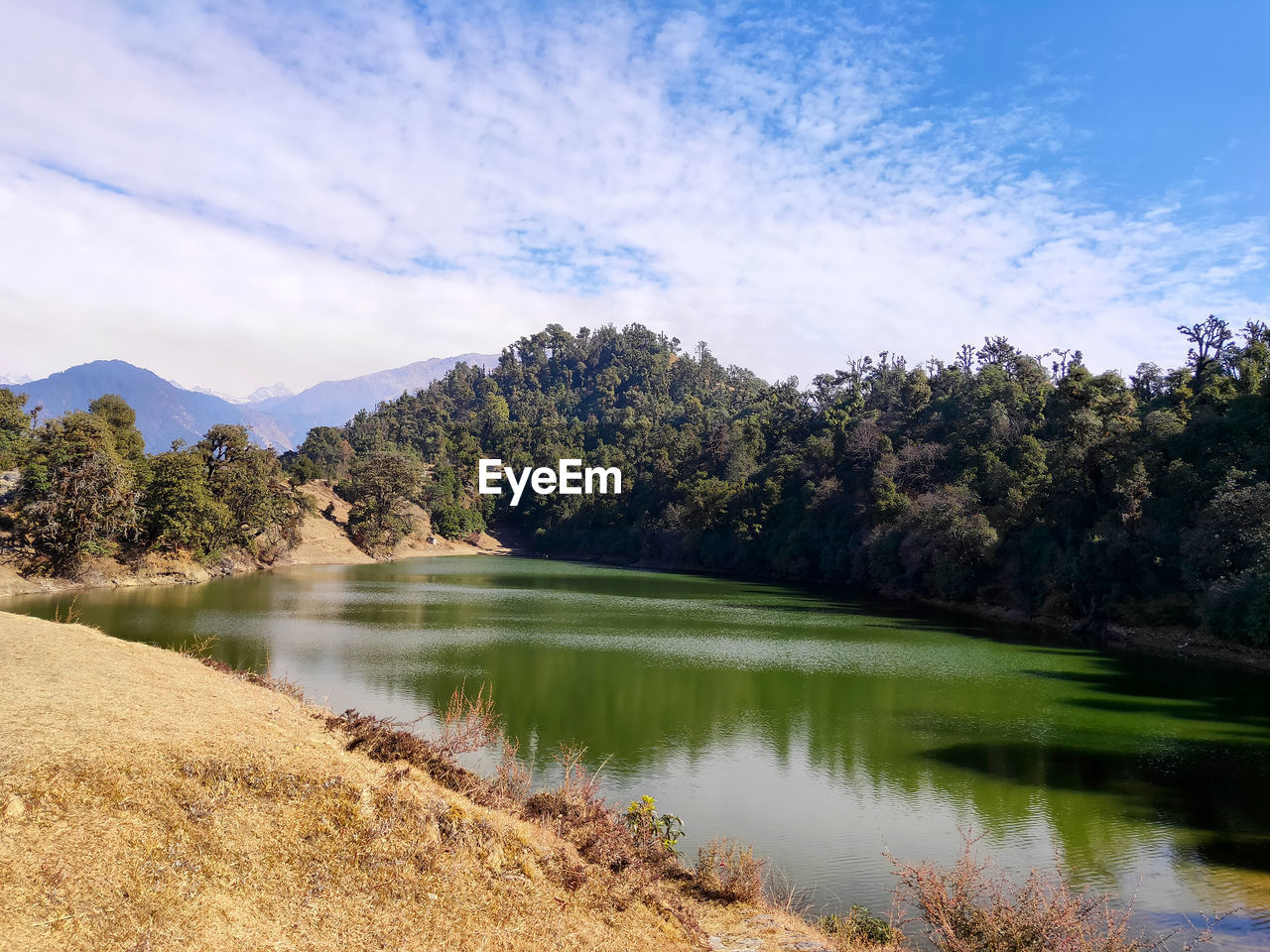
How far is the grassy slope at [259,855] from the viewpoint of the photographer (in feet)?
21.0

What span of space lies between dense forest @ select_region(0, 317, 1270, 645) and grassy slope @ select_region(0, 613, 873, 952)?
91.6ft

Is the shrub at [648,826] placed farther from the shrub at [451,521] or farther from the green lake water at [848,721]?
the shrub at [451,521]

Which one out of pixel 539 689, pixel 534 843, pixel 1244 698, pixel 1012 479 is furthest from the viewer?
pixel 1012 479

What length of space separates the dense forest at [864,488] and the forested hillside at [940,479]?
0.14 m

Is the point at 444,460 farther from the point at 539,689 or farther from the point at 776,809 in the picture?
the point at 776,809

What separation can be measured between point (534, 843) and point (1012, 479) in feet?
139

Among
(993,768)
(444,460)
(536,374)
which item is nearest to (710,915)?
(993,768)

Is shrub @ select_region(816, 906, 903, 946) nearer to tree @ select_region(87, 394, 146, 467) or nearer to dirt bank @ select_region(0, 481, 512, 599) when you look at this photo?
dirt bank @ select_region(0, 481, 512, 599)

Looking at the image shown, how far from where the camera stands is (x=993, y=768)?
16.5 m

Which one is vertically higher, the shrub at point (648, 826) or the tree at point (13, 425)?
the tree at point (13, 425)

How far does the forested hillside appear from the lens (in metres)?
34.2

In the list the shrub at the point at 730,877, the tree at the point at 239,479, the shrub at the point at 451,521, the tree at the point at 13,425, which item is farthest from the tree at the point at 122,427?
the shrub at the point at 730,877

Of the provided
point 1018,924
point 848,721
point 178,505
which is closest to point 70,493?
point 178,505

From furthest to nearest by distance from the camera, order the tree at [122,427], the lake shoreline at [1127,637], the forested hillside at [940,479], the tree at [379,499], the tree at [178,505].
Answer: the tree at [379,499]
the tree at [122,427]
the tree at [178,505]
the forested hillside at [940,479]
the lake shoreline at [1127,637]
